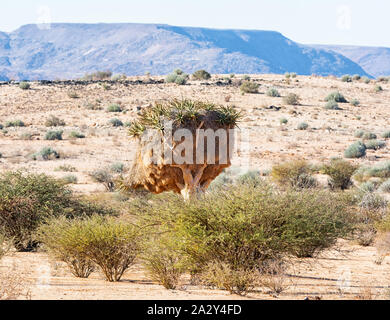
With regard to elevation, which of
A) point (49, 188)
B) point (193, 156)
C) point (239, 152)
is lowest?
point (239, 152)

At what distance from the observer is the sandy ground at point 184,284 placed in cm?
833

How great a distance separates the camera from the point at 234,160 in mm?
29047

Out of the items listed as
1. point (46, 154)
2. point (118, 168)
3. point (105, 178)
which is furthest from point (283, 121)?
point (105, 178)

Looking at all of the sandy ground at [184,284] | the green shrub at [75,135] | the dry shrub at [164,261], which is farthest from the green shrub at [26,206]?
the green shrub at [75,135]

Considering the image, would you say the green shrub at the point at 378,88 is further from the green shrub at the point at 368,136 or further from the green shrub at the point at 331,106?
the green shrub at the point at 368,136

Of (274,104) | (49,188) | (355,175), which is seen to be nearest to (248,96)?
(274,104)

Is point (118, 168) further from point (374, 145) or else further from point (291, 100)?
point (291, 100)

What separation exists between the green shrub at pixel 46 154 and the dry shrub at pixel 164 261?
20674mm

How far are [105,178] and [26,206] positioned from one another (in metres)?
10.7

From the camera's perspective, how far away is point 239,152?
3034 cm
